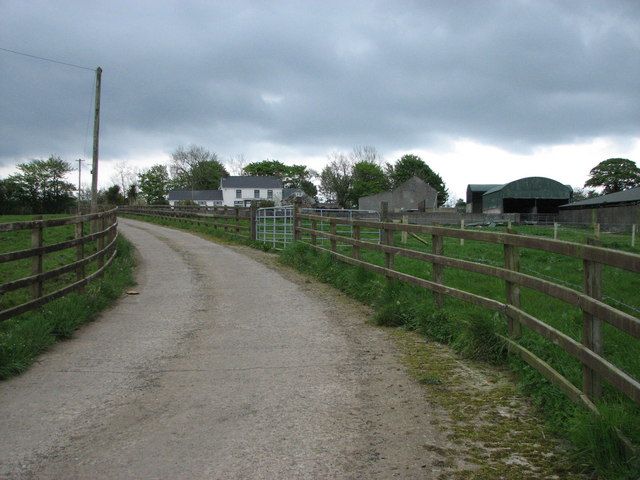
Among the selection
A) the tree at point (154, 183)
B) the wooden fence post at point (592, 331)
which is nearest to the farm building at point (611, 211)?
the wooden fence post at point (592, 331)

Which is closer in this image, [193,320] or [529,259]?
[193,320]


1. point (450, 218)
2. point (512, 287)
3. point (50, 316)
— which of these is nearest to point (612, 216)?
point (450, 218)

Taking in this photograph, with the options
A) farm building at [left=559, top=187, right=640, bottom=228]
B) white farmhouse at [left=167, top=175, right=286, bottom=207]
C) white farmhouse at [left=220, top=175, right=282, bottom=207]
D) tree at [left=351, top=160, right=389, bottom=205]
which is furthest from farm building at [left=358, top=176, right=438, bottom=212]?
farm building at [left=559, top=187, right=640, bottom=228]

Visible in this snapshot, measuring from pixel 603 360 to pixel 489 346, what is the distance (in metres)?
2.20

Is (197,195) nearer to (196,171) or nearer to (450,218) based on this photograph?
(196,171)

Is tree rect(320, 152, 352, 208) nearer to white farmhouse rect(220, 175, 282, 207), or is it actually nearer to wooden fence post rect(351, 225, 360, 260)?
A: white farmhouse rect(220, 175, 282, 207)

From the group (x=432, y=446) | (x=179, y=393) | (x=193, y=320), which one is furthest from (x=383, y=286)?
(x=432, y=446)

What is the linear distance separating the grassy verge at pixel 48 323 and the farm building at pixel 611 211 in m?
32.9

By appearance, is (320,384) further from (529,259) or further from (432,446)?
(529,259)

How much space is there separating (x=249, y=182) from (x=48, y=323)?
101325 mm

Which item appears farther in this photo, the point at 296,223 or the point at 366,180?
the point at 366,180

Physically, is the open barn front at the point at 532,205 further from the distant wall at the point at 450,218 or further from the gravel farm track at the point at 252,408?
the gravel farm track at the point at 252,408

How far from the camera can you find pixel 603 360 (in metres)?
3.73

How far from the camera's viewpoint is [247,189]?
10612 centimetres
